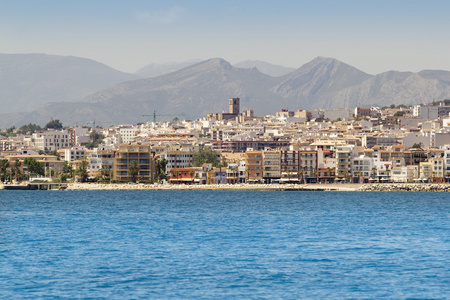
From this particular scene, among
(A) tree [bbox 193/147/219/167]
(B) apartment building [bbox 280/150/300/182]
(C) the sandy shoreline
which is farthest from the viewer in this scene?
(A) tree [bbox 193/147/219/167]

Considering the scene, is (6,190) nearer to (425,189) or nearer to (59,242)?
(425,189)

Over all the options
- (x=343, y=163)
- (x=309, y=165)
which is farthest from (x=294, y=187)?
(x=343, y=163)

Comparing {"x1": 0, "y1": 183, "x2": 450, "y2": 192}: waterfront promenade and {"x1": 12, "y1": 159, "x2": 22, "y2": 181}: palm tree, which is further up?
{"x1": 12, "y1": 159, "x2": 22, "y2": 181}: palm tree

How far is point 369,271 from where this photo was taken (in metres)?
40.7

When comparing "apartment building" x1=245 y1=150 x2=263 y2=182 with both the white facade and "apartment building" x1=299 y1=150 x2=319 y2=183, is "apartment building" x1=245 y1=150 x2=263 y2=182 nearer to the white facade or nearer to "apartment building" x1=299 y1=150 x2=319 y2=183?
"apartment building" x1=299 y1=150 x2=319 y2=183

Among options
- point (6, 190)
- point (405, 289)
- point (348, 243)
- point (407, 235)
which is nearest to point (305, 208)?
point (407, 235)

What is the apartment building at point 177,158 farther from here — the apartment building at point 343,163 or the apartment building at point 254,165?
the apartment building at point 343,163

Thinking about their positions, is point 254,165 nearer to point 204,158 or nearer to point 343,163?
point 343,163

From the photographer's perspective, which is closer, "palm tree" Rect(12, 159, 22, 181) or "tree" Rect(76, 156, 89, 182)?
"tree" Rect(76, 156, 89, 182)

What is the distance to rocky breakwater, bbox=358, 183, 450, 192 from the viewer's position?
149m

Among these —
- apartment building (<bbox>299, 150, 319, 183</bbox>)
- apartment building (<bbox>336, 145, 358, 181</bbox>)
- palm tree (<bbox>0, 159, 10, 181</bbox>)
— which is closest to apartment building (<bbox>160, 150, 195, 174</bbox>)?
apartment building (<bbox>299, 150, 319, 183</bbox>)

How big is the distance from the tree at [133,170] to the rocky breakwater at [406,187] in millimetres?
36886

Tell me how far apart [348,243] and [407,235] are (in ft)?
25.1

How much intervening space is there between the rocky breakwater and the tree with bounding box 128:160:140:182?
36.9 meters
